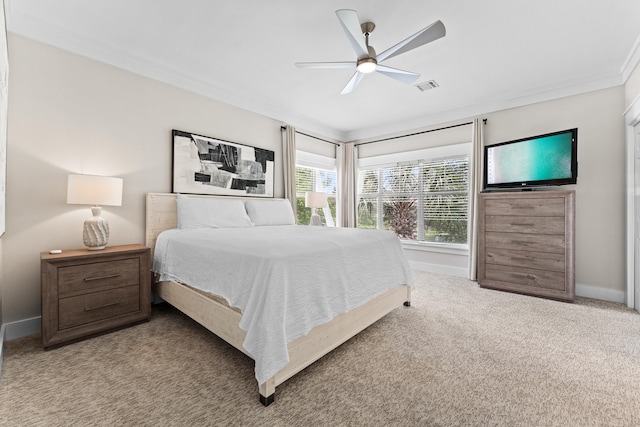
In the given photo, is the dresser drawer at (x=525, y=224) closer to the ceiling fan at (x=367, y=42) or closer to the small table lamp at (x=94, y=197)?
the ceiling fan at (x=367, y=42)

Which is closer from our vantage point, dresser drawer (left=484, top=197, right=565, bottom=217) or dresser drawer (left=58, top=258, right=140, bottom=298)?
dresser drawer (left=58, top=258, right=140, bottom=298)

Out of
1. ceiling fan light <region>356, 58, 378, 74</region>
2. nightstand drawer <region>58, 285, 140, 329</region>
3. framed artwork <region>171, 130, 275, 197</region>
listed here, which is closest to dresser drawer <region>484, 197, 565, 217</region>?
ceiling fan light <region>356, 58, 378, 74</region>

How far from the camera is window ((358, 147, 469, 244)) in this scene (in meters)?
4.47

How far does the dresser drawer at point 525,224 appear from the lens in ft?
10.6

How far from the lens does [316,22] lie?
236 centimetres

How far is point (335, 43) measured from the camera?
105 inches

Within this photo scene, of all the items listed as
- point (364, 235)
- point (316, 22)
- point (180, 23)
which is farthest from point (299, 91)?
point (364, 235)

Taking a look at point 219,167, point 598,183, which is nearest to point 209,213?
point 219,167

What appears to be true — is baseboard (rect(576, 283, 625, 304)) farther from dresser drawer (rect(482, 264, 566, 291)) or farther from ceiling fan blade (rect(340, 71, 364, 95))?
ceiling fan blade (rect(340, 71, 364, 95))

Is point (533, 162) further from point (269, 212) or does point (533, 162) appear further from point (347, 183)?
point (269, 212)

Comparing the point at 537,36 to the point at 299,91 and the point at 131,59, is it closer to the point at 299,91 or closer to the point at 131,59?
the point at 299,91

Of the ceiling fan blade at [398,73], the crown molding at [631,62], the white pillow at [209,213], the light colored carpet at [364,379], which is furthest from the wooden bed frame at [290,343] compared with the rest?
the crown molding at [631,62]

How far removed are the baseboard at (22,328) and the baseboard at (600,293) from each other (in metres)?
5.63

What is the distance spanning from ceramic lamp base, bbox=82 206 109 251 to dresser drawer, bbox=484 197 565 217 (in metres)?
4.29
